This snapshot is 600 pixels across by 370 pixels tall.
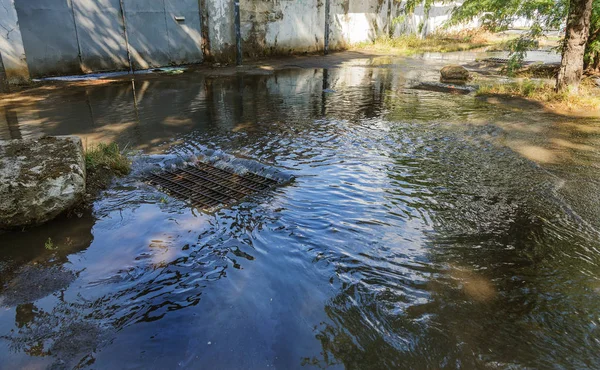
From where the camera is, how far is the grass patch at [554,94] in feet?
30.6

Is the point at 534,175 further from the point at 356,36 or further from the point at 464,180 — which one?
the point at 356,36

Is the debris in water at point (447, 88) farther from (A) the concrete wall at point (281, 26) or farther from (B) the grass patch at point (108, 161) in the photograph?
(B) the grass patch at point (108, 161)

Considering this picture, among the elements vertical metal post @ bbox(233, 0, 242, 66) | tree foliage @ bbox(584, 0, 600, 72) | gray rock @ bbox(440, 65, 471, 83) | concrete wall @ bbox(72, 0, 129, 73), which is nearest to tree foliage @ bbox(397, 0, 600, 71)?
tree foliage @ bbox(584, 0, 600, 72)

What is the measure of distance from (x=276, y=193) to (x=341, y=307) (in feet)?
7.02

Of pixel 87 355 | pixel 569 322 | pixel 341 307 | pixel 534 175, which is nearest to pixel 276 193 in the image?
pixel 341 307

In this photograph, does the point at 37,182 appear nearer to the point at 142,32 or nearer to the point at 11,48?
the point at 11,48

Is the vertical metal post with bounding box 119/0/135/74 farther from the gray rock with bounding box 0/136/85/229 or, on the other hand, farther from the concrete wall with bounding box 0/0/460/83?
the gray rock with bounding box 0/136/85/229

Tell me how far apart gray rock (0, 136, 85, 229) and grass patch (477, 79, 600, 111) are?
9743mm

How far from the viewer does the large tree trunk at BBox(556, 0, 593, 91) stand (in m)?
9.39

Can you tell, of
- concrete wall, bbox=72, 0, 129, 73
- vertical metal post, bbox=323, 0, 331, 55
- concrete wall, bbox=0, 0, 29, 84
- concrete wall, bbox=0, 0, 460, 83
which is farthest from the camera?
vertical metal post, bbox=323, 0, 331, 55

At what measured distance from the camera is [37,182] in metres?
4.17

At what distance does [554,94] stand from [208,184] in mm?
8837

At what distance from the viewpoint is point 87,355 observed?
2658mm

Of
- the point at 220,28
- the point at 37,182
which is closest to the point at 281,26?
the point at 220,28
